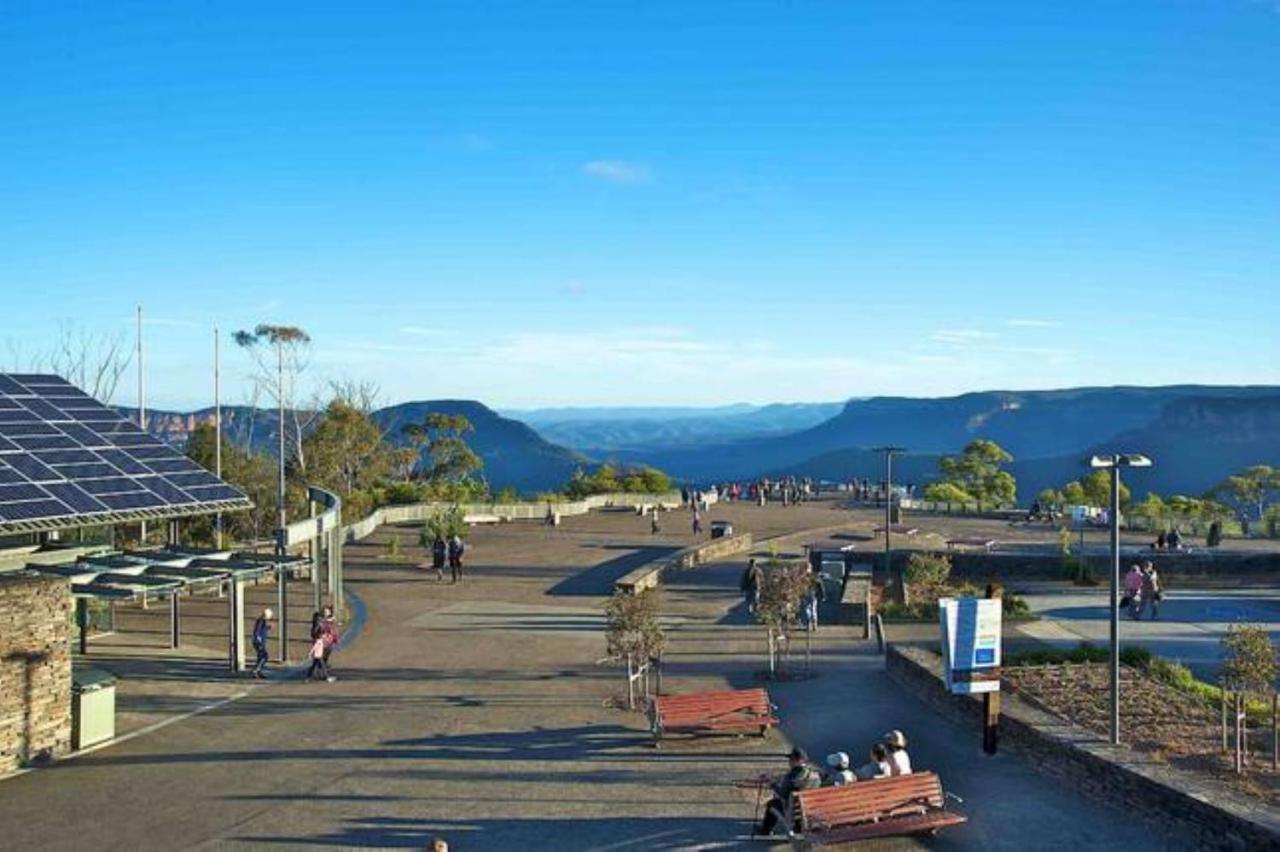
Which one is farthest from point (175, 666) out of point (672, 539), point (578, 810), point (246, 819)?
point (672, 539)

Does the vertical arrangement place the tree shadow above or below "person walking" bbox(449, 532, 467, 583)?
below

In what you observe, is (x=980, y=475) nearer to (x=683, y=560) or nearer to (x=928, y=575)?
Result: (x=683, y=560)

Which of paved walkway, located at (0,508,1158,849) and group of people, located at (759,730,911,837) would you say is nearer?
group of people, located at (759,730,911,837)

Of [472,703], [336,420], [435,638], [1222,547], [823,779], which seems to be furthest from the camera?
[336,420]

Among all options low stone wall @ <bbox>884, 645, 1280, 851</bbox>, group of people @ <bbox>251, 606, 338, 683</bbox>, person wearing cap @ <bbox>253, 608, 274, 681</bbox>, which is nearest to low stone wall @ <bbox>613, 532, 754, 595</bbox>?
group of people @ <bbox>251, 606, 338, 683</bbox>

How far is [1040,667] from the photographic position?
18.3 m

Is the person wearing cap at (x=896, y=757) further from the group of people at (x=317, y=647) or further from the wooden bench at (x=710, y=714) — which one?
the group of people at (x=317, y=647)

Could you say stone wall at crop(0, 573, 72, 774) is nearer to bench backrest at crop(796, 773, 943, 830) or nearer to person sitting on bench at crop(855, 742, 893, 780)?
bench backrest at crop(796, 773, 943, 830)

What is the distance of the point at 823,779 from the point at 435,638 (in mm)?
12147

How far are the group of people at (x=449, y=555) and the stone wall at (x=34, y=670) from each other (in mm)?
14674

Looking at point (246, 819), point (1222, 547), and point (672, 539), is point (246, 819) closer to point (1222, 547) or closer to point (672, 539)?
point (672, 539)

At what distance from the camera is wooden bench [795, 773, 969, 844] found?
1130cm

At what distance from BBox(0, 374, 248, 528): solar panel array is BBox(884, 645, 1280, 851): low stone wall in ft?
45.1

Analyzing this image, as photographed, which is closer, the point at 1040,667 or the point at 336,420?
the point at 1040,667
